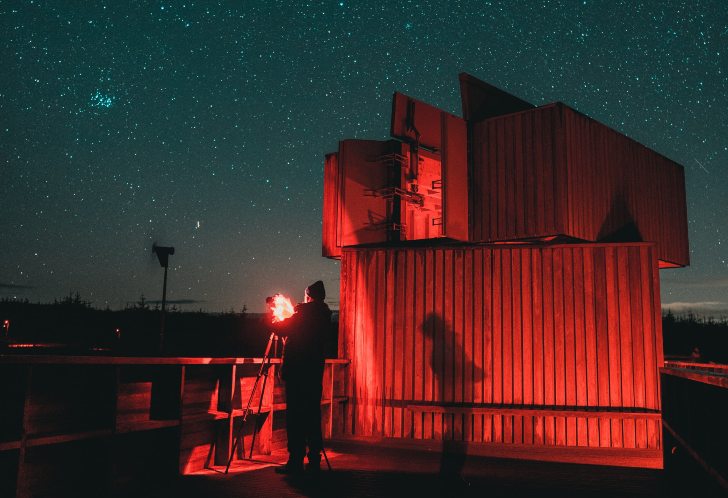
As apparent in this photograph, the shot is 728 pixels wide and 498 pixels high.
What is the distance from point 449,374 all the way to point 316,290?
373 centimetres

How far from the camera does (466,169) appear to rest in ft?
34.2

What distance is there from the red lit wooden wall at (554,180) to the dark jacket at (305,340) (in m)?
4.02

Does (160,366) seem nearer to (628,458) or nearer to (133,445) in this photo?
(133,445)

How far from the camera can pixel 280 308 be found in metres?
7.50

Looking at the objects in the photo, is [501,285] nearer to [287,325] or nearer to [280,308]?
[280,308]

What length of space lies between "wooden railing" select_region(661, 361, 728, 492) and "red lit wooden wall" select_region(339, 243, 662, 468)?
3.54 ft

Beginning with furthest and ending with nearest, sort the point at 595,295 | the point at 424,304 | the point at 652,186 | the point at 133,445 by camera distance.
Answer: the point at 652,186 < the point at 424,304 < the point at 595,295 < the point at 133,445

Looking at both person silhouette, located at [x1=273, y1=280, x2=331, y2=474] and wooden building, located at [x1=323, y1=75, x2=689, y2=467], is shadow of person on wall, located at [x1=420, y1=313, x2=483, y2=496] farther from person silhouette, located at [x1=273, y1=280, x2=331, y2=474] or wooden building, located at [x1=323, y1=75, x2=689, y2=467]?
person silhouette, located at [x1=273, y1=280, x2=331, y2=474]

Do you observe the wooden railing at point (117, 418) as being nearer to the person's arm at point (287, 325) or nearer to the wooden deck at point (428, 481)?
the wooden deck at point (428, 481)

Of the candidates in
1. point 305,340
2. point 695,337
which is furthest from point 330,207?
point 695,337

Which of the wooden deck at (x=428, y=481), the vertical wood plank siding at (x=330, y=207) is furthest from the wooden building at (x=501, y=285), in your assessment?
the wooden deck at (x=428, y=481)

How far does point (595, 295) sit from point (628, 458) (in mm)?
2317

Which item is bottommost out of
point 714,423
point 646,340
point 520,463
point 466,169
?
point 520,463

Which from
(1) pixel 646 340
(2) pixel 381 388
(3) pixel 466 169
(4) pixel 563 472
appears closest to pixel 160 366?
(2) pixel 381 388
